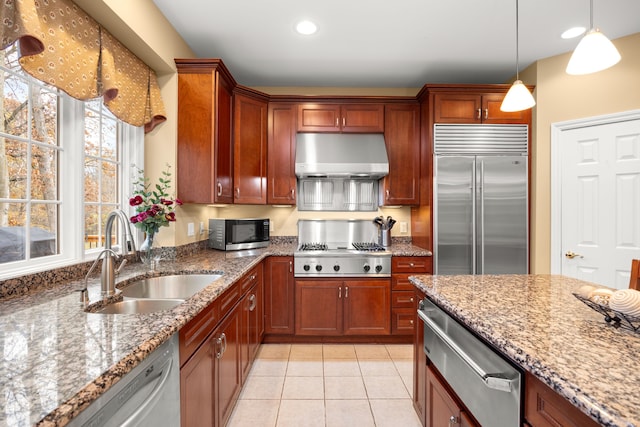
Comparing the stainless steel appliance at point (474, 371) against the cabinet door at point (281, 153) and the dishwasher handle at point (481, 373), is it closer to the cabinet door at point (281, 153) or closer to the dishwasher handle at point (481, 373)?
the dishwasher handle at point (481, 373)

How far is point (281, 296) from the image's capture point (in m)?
2.87

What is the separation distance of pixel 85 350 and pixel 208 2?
2259mm

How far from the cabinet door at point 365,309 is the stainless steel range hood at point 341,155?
113cm

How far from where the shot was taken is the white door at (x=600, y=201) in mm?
2475

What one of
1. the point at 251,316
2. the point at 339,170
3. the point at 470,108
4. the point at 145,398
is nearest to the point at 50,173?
the point at 145,398

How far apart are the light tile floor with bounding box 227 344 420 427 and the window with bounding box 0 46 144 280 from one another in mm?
1462

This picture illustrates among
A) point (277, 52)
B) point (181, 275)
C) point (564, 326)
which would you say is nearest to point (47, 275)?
point (181, 275)

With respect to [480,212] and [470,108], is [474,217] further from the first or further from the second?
[470,108]

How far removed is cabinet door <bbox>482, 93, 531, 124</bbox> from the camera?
9.59ft

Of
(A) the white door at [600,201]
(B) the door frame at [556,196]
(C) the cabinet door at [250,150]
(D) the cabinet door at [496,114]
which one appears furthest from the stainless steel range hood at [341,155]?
(A) the white door at [600,201]

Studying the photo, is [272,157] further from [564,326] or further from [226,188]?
[564,326]

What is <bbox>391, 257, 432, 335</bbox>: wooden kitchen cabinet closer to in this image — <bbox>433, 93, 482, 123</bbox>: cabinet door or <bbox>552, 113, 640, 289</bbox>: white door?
<bbox>552, 113, 640, 289</bbox>: white door

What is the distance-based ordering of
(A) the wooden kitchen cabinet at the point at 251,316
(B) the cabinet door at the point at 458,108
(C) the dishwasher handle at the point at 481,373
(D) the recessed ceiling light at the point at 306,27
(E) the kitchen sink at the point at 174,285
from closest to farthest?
(C) the dishwasher handle at the point at 481,373, (E) the kitchen sink at the point at 174,285, (A) the wooden kitchen cabinet at the point at 251,316, (D) the recessed ceiling light at the point at 306,27, (B) the cabinet door at the point at 458,108

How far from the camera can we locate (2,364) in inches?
29.0
